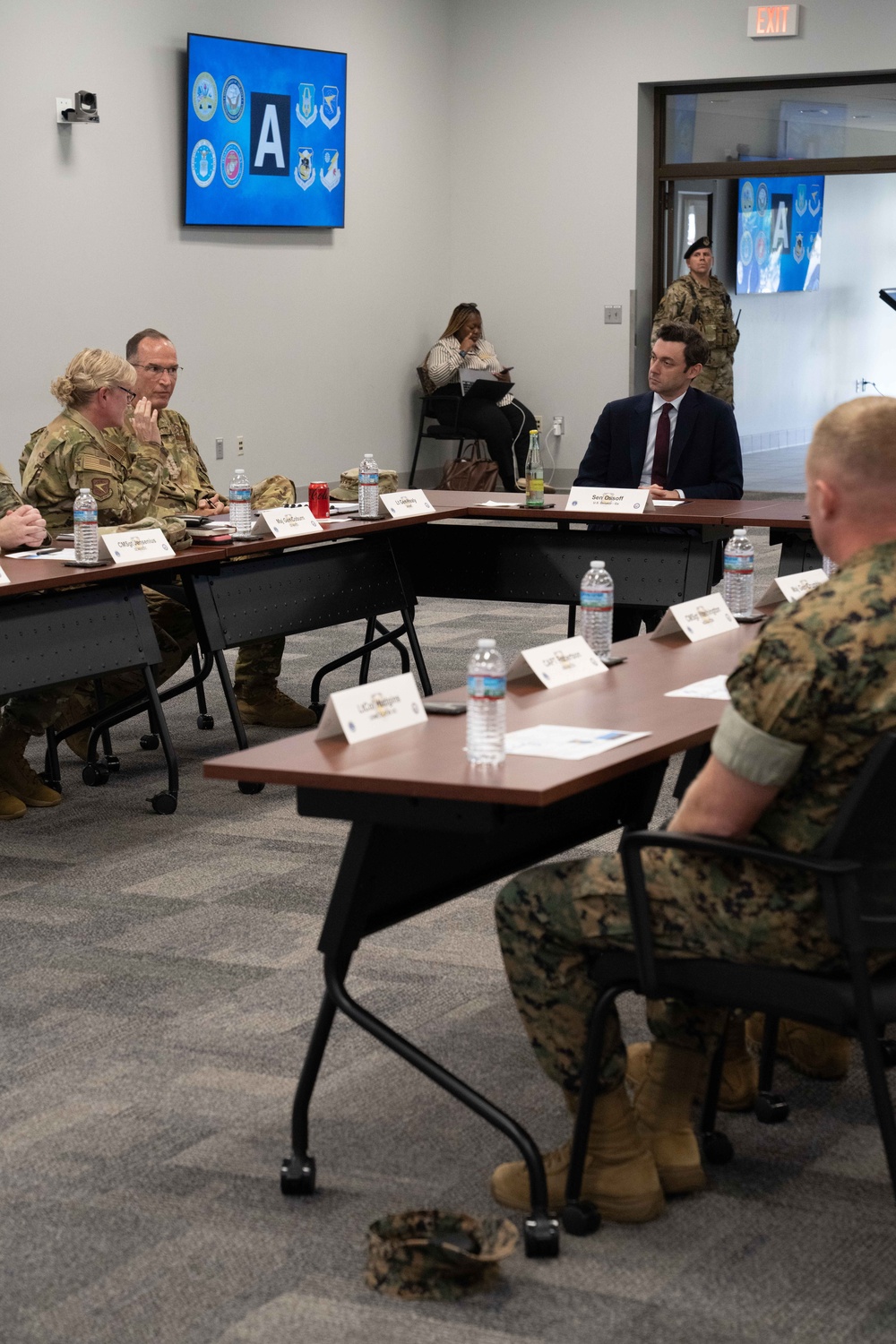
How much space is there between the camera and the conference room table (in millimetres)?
2217

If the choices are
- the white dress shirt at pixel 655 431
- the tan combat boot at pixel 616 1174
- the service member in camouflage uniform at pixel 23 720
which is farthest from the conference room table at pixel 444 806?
the white dress shirt at pixel 655 431

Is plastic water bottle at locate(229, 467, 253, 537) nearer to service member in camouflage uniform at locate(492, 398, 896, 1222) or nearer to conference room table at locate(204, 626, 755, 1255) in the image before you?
conference room table at locate(204, 626, 755, 1255)

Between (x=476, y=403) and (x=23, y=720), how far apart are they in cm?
723

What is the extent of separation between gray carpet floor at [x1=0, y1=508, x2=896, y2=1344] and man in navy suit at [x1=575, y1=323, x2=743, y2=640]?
8.37ft

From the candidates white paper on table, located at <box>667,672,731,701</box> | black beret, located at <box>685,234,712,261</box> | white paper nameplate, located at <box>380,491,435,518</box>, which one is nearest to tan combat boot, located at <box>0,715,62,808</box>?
white paper nameplate, located at <box>380,491,435,518</box>

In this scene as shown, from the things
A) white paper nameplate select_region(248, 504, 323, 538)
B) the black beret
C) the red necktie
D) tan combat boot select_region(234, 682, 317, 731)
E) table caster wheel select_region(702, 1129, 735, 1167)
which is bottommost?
table caster wheel select_region(702, 1129, 735, 1167)

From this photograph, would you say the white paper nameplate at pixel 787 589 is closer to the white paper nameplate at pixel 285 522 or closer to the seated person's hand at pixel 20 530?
the white paper nameplate at pixel 285 522

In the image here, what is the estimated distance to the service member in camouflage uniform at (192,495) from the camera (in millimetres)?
5680

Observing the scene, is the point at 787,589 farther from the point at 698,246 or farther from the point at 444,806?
the point at 698,246

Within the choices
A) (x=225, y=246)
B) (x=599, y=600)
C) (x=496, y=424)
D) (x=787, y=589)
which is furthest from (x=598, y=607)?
(x=496, y=424)

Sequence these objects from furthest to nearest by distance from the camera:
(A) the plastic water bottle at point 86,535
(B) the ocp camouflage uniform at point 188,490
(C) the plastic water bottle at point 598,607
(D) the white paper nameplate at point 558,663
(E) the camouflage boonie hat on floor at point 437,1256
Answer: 1. (B) the ocp camouflage uniform at point 188,490
2. (A) the plastic water bottle at point 86,535
3. (C) the plastic water bottle at point 598,607
4. (D) the white paper nameplate at point 558,663
5. (E) the camouflage boonie hat on floor at point 437,1256

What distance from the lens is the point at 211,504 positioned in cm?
574

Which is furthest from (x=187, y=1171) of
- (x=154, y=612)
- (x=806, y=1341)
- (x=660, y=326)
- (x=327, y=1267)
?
(x=660, y=326)

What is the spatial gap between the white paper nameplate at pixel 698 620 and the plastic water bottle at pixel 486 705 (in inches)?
40.9
